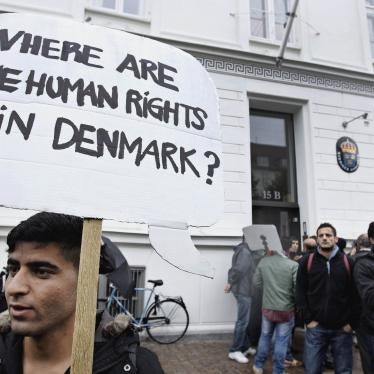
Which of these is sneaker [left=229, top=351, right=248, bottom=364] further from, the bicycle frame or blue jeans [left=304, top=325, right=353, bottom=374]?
blue jeans [left=304, top=325, right=353, bottom=374]

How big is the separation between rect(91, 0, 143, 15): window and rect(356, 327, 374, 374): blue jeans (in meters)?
7.32

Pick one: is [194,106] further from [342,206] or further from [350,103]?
[350,103]

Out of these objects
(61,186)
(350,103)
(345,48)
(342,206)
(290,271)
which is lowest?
(290,271)

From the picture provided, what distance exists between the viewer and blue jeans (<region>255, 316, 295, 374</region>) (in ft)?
14.6

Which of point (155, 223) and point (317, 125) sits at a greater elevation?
point (317, 125)

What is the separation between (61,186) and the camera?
138 cm

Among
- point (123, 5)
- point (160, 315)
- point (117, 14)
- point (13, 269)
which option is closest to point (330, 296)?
point (13, 269)

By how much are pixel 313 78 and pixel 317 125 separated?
1.15 m

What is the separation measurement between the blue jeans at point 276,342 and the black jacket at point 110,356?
11.7ft

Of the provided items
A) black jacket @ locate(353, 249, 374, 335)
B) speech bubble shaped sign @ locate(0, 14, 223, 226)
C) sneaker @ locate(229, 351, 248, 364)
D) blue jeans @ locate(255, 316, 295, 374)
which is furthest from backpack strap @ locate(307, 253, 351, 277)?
speech bubble shaped sign @ locate(0, 14, 223, 226)

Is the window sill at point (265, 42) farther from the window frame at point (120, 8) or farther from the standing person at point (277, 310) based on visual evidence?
the standing person at point (277, 310)

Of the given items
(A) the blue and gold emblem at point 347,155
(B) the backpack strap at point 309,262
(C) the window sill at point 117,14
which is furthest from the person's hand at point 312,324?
(C) the window sill at point 117,14

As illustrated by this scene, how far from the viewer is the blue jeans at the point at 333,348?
3.56m

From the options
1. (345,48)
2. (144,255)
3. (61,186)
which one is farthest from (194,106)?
(345,48)
